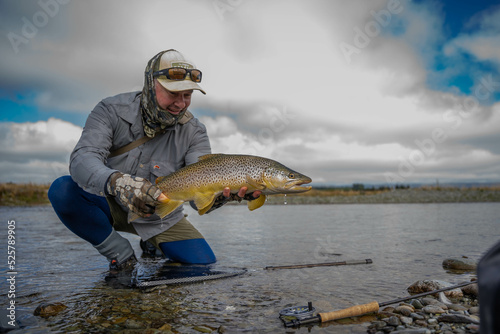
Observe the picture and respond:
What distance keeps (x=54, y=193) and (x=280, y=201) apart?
2369cm

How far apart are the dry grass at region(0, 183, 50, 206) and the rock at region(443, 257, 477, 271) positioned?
19.6m

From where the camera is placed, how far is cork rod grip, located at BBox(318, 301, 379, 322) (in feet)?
9.24

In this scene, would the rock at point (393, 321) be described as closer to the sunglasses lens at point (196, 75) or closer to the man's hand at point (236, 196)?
the man's hand at point (236, 196)

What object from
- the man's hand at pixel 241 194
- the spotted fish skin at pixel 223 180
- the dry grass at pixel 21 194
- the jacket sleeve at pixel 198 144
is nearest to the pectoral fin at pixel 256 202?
the man's hand at pixel 241 194

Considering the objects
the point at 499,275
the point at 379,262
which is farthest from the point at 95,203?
the point at 499,275

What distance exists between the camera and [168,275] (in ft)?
14.2

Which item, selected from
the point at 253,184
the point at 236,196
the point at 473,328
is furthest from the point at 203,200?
the point at 473,328

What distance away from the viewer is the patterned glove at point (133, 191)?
3.43 m

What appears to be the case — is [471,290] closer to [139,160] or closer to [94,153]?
[139,160]

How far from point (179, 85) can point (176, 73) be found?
184mm

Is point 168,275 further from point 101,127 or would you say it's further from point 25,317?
point 101,127

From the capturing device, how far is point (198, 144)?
5016 mm

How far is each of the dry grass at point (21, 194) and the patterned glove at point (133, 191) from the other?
17742 millimetres

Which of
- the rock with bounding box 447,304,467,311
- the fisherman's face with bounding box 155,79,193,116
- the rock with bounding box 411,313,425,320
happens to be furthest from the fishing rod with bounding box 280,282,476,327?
the fisherman's face with bounding box 155,79,193,116
